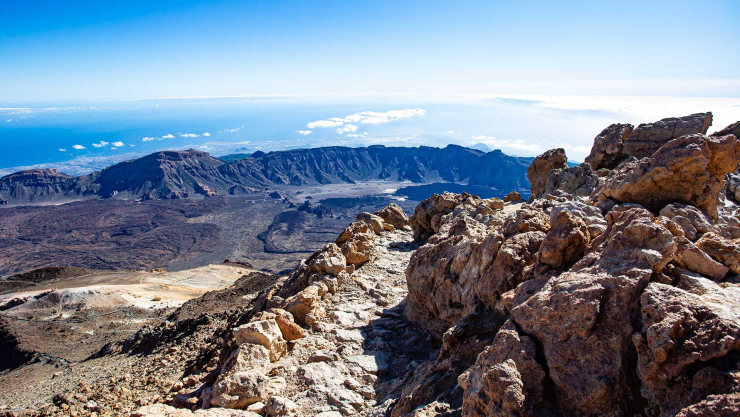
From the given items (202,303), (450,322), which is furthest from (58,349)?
(450,322)

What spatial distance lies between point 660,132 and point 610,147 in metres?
→ 3.20

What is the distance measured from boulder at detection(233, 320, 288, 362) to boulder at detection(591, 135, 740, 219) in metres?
→ 8.30

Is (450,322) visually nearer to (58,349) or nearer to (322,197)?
(58,349)

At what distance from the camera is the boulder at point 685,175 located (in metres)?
8.46

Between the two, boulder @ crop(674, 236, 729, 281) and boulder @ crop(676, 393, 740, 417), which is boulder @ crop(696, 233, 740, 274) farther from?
boulder @ crop(676, 393, 740, 417)

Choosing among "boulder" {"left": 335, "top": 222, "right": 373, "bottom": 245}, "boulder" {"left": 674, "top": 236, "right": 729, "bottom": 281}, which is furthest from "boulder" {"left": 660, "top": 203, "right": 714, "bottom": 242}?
"boulder" {"left": 335, "top": 222, "right": 373, "bottom": 245}

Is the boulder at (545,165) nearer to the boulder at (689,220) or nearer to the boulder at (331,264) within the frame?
the boulder at (331,264)

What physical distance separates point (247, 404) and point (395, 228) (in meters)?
15.7

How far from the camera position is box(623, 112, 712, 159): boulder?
1578cm

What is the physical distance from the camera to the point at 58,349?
23.4 meters

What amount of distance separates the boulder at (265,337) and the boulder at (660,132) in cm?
1605

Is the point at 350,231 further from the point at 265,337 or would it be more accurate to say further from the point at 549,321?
the point at 549,321

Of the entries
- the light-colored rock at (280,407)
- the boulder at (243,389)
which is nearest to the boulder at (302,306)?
the boulder at (243,389)

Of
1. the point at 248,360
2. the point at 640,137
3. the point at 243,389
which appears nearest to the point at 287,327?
the point at 248,360
